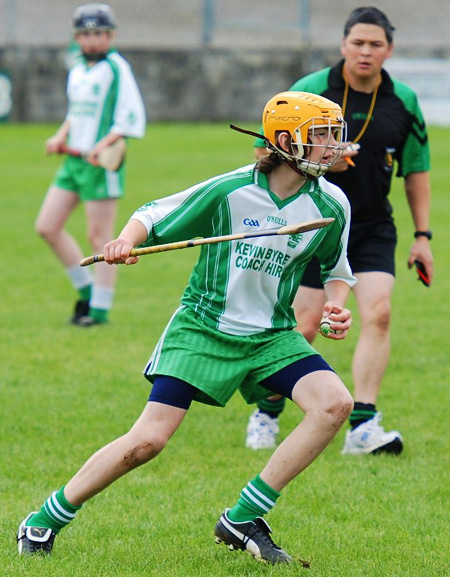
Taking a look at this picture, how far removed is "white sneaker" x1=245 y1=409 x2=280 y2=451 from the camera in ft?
19.9

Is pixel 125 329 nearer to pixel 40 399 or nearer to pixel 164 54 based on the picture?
pixel 40 399

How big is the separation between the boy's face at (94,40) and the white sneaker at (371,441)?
445 centimetres

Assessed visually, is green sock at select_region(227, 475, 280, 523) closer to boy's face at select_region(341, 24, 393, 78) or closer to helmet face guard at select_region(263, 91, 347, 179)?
helmet face guard at select_region(263, 91, 347, 179)

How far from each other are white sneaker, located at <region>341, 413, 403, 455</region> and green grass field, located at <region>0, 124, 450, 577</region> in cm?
7

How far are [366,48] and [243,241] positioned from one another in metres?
1.94

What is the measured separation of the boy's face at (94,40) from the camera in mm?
9023

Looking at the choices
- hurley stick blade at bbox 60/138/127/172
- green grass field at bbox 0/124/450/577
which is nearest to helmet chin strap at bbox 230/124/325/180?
green grass field at bbox 0/124/450/577

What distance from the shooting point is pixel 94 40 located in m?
9.06

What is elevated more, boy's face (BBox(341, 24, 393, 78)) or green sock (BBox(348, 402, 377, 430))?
boy's face (BBox(341, 24, 393, 78))

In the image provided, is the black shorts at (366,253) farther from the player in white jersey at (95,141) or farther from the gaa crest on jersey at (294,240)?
the player in white jersey at (95,141)

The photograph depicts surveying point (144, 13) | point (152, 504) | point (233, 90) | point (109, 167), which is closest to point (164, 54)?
point (233, 90)

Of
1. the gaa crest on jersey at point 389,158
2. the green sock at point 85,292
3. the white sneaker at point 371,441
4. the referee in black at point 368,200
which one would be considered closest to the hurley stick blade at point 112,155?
the green sock at point 85,292

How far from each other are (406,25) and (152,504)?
2761 centimetres

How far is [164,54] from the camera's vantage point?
25500 mm
